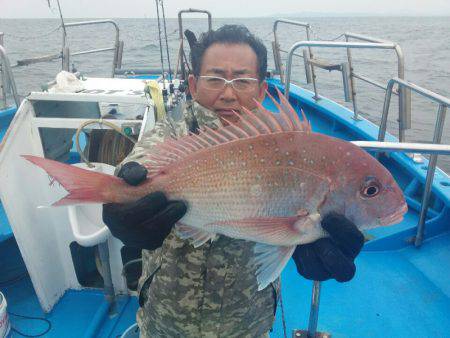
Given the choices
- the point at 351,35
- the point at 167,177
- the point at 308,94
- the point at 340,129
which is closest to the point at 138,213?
the point at 167,177

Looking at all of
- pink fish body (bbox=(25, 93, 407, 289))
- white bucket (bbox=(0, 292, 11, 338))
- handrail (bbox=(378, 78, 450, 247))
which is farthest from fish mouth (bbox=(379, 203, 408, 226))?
white bucket (bbox=(0, 292, 11, 338))

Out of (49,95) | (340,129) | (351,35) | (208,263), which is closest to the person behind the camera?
(208,263)

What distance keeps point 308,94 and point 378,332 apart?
480cm

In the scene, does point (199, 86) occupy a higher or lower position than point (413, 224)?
higher

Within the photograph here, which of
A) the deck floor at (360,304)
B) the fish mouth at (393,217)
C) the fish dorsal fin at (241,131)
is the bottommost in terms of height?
the deck floor at (360,304)

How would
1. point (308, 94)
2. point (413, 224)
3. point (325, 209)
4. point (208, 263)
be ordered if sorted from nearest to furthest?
point (325, 209) → point (208, 263) → point (413, 224) → point (308, 94)

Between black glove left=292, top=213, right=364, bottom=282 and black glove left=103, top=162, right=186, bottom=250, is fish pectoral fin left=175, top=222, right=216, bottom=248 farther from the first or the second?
black glove left=292, top=213, right=364, bottom=282

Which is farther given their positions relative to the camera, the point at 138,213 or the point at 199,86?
the point at 199,86

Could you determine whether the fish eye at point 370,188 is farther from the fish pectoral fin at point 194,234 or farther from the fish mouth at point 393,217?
the fish pectoral fin at point 194,234

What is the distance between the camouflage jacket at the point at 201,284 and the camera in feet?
5.69

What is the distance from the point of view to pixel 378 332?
2674mm

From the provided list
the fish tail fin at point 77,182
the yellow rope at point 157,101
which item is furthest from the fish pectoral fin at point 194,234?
the yellow rope at point 157,101

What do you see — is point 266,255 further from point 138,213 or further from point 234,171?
point 138,213

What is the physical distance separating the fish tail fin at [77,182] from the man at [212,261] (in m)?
0.17
